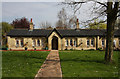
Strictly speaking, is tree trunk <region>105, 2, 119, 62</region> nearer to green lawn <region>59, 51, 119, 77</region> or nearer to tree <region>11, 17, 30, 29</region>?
green lawn <region>59, 51, 119, 77</region>

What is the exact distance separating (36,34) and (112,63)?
2226 cm

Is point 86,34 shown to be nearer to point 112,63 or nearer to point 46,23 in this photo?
point 112,63

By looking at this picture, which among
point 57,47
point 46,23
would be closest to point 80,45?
point 57,47

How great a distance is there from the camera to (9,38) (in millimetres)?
29438

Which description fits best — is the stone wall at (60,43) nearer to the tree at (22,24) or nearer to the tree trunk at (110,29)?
the tree trunk at (110,29)

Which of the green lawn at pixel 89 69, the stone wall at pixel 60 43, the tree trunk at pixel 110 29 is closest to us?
the green lawn at pixel 89 69

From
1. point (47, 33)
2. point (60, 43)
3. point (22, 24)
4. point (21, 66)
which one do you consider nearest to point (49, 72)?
point (21, 66)

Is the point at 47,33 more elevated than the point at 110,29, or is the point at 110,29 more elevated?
the point at 47,33

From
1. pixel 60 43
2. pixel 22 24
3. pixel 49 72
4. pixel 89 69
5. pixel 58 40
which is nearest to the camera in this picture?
pixel 49 72

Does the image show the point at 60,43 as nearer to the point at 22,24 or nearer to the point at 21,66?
the point at 21,66

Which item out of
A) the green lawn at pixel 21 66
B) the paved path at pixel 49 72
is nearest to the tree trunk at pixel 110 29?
the paved path at pixel 49 72

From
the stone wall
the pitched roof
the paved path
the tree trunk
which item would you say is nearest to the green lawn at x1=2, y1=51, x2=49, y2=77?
the paved path

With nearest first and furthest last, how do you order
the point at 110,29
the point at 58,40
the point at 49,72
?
the point at 49,72 < the point at 110,29 < the point at 58,40

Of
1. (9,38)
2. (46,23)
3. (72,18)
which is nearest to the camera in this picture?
(72,18)
